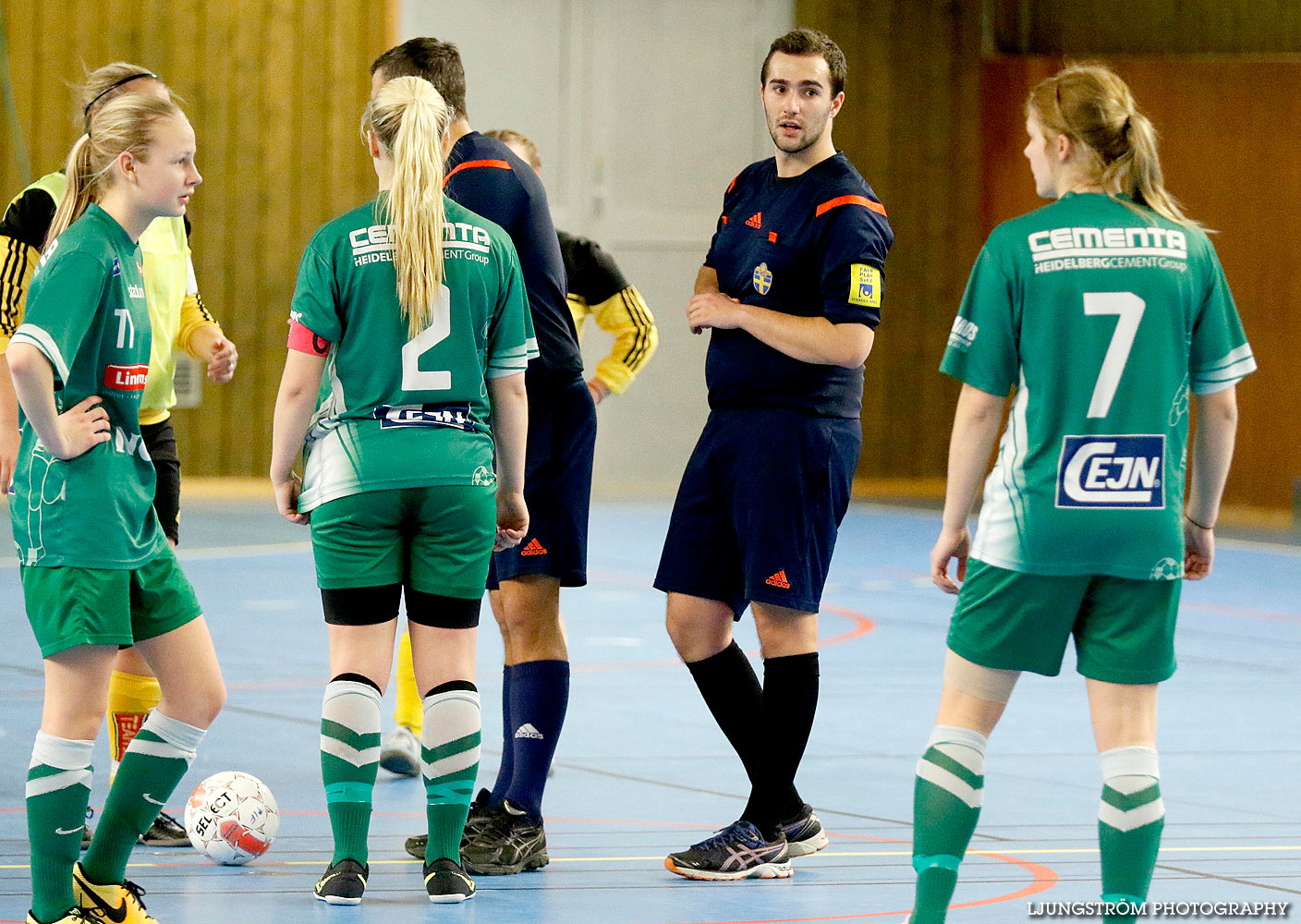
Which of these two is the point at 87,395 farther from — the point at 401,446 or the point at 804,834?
the point at 804,834

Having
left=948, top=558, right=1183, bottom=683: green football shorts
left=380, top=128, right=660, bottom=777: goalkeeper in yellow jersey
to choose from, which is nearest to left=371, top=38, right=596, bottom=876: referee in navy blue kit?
left=380, top=128, right=660, bottom=777: goalkeeper in yellow jersey

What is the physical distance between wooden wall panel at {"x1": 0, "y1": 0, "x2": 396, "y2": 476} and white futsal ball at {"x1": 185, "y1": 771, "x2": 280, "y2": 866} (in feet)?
35.1

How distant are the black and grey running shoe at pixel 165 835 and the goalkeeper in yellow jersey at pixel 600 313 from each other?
106cm

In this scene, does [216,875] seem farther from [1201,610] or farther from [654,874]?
[1201,610]

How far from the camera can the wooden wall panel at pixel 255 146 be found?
14398 millimetres

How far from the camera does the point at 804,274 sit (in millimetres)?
3943

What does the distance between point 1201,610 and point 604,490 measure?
290 inches

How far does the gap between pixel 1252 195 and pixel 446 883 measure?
1303 centimetres

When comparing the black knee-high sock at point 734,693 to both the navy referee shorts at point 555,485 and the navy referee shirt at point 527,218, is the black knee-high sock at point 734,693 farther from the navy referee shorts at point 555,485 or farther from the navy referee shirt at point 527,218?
the navy referee shirt at point 527,218

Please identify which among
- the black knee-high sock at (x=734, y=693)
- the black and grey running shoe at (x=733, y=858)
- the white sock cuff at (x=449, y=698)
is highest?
the white sock cuff at (x=449, y=698)

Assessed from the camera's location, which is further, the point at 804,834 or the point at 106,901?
the point at 804,834

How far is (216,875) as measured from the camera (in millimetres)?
3795

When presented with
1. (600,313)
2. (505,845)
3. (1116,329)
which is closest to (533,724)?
(505,845)

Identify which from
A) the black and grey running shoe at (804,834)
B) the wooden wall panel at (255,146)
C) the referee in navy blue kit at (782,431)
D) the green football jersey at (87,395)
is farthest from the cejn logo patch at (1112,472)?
Result: the wooden wall panel at (255,146)
